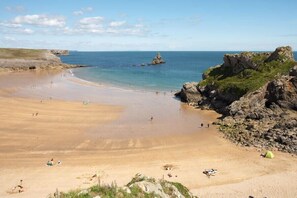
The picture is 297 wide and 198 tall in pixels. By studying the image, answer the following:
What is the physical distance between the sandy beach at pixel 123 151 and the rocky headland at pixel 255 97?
257 centimetres

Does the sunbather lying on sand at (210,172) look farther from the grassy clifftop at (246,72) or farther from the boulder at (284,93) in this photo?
the grassy clifftop at (246,72)

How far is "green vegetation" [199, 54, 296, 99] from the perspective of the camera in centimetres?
5481

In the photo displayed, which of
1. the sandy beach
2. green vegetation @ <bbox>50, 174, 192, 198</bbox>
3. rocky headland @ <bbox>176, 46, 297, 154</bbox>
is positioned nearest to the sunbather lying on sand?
the sandy beach

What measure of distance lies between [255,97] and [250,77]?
7.51 metres

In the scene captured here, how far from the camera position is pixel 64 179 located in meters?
29.4

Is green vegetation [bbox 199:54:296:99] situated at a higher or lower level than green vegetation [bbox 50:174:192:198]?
higher

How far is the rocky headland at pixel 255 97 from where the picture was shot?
A: 41.1 metres

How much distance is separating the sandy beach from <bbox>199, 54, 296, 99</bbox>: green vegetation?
20.8ft

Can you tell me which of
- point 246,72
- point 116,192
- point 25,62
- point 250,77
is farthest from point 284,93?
A: point 25,62

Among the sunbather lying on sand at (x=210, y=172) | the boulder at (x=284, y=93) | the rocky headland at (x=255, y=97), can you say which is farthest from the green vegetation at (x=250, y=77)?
the sunbather lying on sand at (x=210, y=172)

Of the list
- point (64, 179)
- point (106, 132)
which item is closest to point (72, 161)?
point (64, 179)

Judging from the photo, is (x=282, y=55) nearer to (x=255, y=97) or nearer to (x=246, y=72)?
(x=246, y=72)

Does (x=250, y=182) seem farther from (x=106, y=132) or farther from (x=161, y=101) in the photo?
(x=161, y=101)

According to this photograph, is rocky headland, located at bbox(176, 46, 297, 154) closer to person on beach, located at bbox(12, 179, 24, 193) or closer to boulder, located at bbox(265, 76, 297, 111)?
boulder, located at bbox(265, 76, 297, 111)
